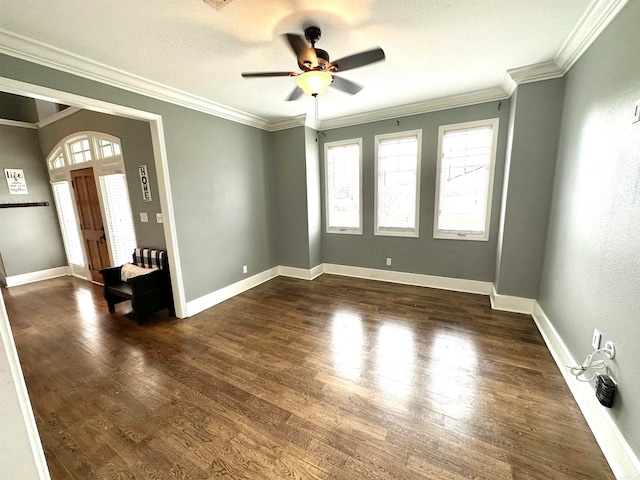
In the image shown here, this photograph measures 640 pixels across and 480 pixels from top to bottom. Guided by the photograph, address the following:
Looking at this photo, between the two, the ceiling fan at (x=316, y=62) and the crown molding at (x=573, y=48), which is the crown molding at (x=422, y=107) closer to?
the crown molding at (x=573, y=48)

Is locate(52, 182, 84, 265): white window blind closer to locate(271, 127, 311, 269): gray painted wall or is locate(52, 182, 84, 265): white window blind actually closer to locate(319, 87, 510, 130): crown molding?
locate(271, 127, 311, 269): gray painted wall

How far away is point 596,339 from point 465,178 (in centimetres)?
244

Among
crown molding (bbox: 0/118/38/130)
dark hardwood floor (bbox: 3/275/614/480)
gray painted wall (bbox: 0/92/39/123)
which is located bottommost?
dark hardwood floor (bbox: 3/275/614/480)

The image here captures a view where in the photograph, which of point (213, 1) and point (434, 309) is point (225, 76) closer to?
point (213, 1)

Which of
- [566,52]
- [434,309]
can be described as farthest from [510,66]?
[434,309]

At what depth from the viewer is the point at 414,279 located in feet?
13.8

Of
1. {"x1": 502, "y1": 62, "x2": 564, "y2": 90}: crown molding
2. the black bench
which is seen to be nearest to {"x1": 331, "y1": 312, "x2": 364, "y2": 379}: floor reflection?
the black bench

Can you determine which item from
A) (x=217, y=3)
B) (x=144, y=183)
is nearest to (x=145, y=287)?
(x=144, y=183)

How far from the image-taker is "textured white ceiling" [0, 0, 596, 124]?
5.83 feet

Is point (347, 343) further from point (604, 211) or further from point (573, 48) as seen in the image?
point (573, 48)

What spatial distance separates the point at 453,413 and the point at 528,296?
2.08 m

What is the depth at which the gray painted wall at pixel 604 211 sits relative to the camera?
1.49 meters

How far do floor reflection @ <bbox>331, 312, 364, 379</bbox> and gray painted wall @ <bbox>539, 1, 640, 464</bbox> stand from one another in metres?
1.66

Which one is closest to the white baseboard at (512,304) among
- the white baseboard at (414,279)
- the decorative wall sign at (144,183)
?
the white baseboard at (414,279)
